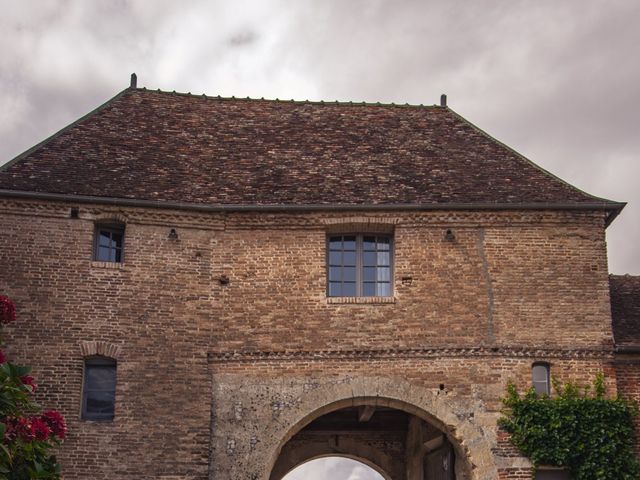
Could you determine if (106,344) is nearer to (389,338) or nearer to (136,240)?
(136,240)

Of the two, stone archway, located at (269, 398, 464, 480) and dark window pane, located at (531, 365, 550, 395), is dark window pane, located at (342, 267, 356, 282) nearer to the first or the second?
dark window pane, located at (531, 365, 550, 395)

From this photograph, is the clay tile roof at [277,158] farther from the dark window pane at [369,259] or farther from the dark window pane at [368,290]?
the dark window pane at [368,290]

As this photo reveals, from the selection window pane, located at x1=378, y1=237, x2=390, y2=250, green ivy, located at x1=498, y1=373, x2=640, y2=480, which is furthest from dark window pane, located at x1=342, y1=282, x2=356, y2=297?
green ivy, located at x1=498, y1=373, x2=640, y2=480

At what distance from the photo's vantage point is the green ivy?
16.9 metres

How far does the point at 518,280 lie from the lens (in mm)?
18141

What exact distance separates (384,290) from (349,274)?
2.44ft

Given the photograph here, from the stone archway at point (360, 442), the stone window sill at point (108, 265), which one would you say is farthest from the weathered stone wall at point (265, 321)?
the stone archway at point (360, 442)

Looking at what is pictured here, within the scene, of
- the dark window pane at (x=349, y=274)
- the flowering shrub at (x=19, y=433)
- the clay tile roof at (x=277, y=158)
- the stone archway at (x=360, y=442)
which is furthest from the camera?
the stone archway at (x=360, y=442)

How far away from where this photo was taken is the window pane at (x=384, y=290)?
1831 centimetres

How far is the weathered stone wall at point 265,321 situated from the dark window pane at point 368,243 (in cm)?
30

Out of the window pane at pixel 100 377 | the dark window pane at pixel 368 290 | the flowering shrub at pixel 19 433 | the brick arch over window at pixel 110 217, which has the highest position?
the brick arch over window at pixel 110 217

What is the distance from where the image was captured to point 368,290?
18.3m

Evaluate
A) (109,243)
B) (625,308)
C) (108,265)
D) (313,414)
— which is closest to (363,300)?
(313,414)

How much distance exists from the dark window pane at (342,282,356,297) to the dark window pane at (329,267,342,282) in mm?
179
